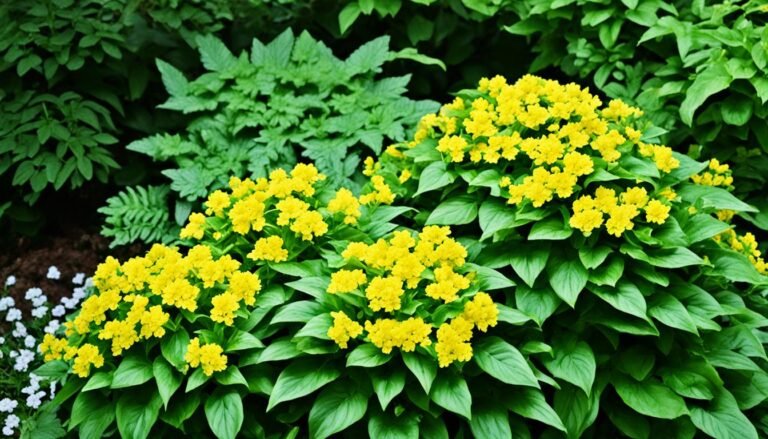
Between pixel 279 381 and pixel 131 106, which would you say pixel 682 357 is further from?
pixel 131 106

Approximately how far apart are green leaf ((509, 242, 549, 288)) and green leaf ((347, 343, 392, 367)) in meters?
0.58

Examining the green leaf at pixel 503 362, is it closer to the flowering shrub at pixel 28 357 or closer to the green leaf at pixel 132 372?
the green leaf at pixel 132 372

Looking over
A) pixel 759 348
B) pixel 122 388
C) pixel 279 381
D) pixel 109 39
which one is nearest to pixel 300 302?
pixel 279 381

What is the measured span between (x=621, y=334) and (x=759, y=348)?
1.56 feet

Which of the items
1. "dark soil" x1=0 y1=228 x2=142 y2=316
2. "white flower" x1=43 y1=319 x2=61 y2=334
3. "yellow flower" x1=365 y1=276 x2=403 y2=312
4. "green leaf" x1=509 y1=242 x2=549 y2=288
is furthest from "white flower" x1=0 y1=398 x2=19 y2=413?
"green leaf" x1=509 y1=242 x2=549 y2=288

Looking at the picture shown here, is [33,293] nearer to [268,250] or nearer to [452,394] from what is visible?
[268,250]

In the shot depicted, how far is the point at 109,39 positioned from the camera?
424 cm

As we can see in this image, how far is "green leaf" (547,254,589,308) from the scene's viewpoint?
9.25 feet

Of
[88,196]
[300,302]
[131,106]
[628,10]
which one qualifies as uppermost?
[628,10]

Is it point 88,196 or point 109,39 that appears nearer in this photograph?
point 109,39

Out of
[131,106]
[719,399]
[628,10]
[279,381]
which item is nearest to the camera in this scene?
[279,381]

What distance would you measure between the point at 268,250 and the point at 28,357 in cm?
128

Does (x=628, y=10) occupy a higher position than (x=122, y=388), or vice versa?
(x=628, y=10)

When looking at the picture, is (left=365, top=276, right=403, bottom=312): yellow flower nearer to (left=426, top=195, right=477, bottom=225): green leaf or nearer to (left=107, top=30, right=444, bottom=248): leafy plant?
(left=426, top=195, right=477, bottom=225): green leaf
